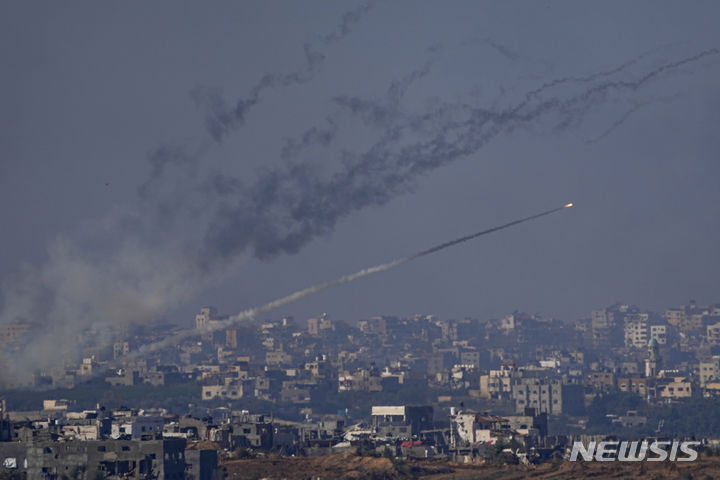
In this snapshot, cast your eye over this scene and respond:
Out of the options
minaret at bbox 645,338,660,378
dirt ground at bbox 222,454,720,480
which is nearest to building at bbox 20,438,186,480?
dirt ground at bbox 222,454,720,480

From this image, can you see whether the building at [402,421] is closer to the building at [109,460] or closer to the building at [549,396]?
the building at [109,460]

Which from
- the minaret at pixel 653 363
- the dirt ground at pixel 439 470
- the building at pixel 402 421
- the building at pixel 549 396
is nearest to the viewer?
the dirt ground at pixel 439 470

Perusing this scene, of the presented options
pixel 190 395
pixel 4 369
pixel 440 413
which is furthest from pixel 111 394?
pixel 4 369

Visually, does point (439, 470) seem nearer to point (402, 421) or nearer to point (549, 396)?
point (402, 421)

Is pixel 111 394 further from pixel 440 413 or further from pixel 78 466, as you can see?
pixel 78 466

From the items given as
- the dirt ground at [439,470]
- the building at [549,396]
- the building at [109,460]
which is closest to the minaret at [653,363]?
the building at [549,396]

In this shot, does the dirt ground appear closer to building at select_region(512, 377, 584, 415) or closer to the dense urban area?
the dense urban area

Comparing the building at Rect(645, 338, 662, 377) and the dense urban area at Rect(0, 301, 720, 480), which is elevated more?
the building at Rect(645, 338, 662, 377)

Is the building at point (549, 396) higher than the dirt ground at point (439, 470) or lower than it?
higher

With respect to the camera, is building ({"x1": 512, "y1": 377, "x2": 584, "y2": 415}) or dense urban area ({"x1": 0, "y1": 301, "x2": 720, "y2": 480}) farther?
building ({"x1": 512, "y1": 377, "x2": 584, "y2": 415})

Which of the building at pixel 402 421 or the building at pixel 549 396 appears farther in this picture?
the building at pixel 549 396

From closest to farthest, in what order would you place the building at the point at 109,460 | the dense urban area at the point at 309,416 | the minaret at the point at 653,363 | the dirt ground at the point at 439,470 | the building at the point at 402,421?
the dirt ground at the point at 439,470 < the building at the point at 109,460 < the dense urban area at the point at 309,416 < the building at the point at 402,421 < the minaret at the point at 653,363

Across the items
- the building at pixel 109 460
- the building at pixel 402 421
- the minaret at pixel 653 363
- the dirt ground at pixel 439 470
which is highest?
the minaret at pixel 653 363

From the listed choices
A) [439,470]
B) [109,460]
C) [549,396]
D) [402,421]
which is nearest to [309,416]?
[549,396]
